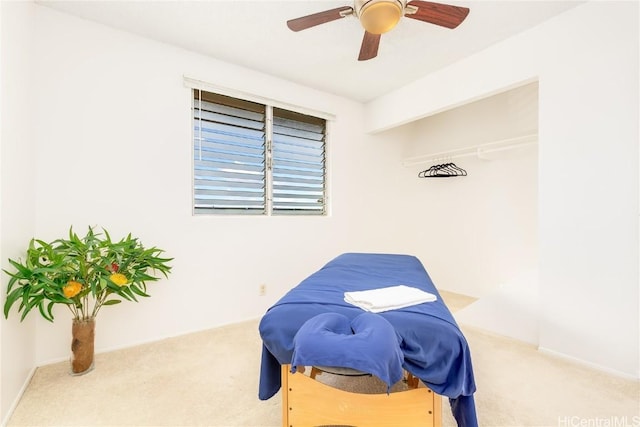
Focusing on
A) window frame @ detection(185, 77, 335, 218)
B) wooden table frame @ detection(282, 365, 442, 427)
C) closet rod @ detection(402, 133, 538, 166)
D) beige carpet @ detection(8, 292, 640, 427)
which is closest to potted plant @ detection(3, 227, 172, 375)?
beige carpet @ detection(8, 292, 640, 427)

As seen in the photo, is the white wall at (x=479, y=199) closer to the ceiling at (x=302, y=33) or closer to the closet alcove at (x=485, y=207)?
the closet alcove at (x=485, y=207)

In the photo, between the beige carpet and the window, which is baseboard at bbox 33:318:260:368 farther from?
the window

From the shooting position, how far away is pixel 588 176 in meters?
1.89

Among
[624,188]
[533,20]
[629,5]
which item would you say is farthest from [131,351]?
[629,5]

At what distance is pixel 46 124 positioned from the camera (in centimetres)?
195

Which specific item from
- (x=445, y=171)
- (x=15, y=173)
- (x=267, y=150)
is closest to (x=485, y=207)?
(x=445, y=171)

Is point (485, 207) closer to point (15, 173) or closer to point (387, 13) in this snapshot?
point (387, 13)

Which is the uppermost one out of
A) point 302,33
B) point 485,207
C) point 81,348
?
point 302,33

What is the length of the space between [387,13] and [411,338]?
1576 millimetres

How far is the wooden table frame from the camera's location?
1.10m

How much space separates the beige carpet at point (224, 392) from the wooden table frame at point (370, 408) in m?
0.37

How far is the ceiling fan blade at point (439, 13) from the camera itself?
60.8 inches

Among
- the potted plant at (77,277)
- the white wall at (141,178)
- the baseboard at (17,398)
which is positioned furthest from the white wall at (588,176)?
the baseboard at (17,398)

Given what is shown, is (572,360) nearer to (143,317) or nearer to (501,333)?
(501,333)
